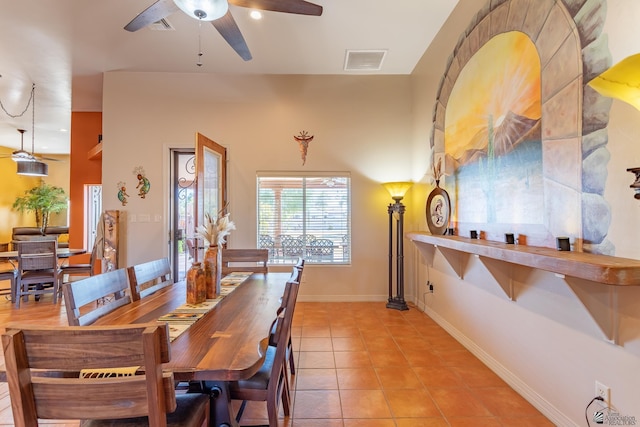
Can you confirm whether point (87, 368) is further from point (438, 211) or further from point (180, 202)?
point (180, 202)

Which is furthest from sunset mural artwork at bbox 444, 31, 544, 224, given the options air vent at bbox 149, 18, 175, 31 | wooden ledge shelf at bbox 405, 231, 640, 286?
air vent at bbox 149, 18, 175, 31

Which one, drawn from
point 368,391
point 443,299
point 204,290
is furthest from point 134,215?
point 443,299

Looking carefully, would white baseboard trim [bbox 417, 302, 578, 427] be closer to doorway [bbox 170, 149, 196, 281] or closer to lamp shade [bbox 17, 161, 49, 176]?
doorway [bbox 170, 149, 196, 281]

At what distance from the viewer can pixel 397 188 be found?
158 inches

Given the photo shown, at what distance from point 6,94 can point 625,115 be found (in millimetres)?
7591

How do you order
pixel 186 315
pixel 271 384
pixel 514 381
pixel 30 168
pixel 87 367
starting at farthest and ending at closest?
pixel 30 168 < pixel 514 381 < pixel 186 315 < pixel 271 384 < pixel 87 367

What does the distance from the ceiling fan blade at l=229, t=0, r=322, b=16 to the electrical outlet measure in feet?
9.56

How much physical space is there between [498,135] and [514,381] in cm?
185

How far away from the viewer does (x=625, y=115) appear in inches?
56.2

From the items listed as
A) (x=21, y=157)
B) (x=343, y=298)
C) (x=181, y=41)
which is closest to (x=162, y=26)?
(x=181, y=41)

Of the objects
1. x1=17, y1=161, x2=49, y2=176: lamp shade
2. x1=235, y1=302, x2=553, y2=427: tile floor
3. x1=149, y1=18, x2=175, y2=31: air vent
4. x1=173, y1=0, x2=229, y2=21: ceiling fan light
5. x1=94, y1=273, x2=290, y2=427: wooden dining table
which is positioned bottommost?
x1=235, y1=302, x2=553, y2=427: tile floor

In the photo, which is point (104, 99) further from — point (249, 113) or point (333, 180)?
point (333, 180)

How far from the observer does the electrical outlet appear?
150 cm

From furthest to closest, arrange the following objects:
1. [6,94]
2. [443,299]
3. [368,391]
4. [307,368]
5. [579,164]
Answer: [6,94], [443,299], [307,368], [368,391], [579,164]
